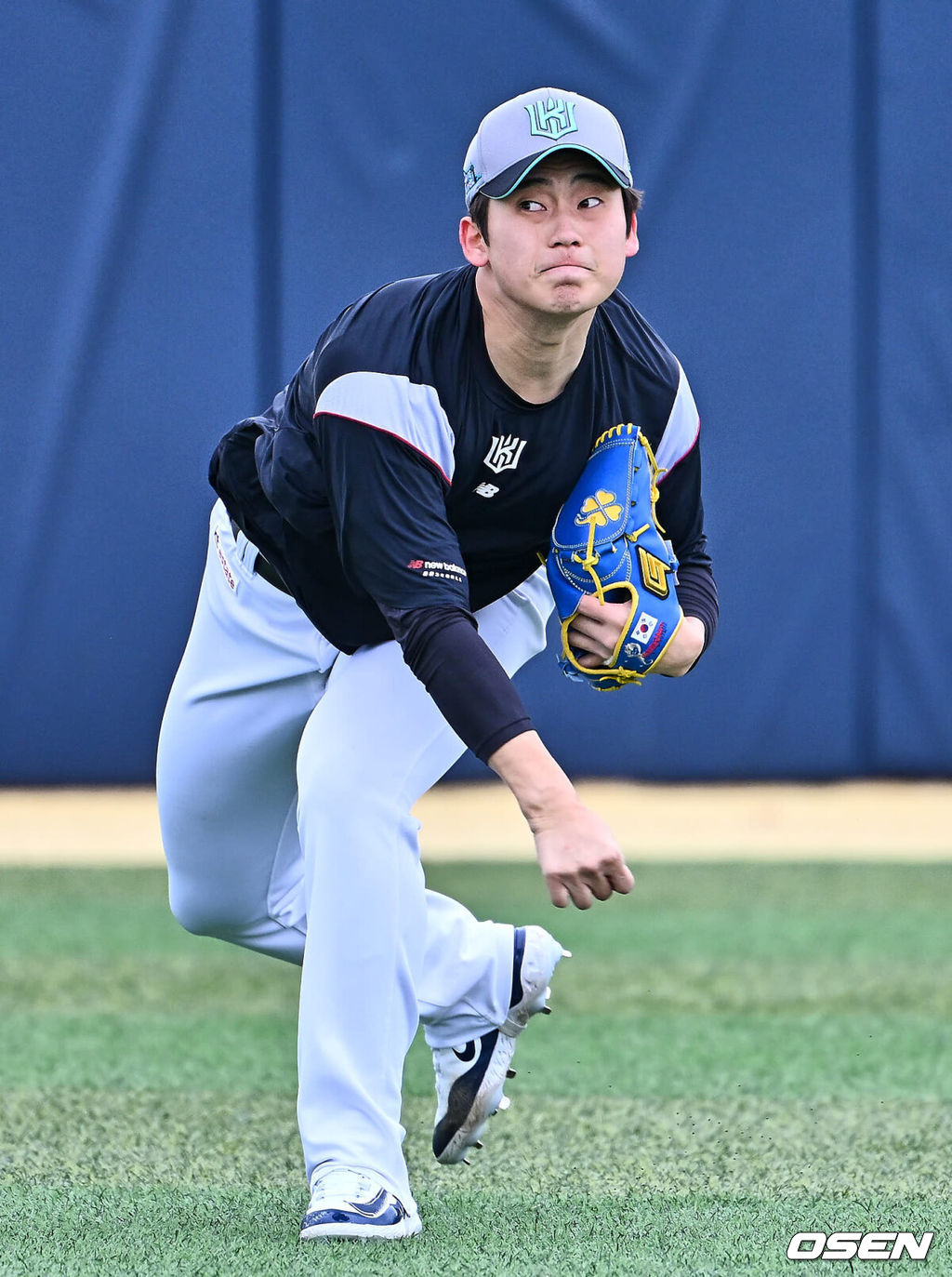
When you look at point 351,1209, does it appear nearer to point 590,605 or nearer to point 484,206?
point 590,605

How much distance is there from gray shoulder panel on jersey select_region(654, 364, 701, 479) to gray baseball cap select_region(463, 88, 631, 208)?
0.40m

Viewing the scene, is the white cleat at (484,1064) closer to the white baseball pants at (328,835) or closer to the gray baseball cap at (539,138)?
the white baseball pants at (328,835)

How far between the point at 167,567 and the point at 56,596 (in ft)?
1.32

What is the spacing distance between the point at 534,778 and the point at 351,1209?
2.14ft

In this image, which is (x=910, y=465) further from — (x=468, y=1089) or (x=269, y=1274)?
(x=269, y=1274)

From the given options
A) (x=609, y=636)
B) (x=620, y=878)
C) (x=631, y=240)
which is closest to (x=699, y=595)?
(x=609, y=636)

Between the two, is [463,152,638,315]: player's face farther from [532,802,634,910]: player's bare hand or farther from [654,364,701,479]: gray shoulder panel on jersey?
[532,802,634,910]: player's bare hand

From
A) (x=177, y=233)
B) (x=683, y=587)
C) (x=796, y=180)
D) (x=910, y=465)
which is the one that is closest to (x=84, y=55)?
(x=177, y=233)

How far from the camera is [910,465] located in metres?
6.52

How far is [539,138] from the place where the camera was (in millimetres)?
2523

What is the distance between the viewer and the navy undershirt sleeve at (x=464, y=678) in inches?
94.0

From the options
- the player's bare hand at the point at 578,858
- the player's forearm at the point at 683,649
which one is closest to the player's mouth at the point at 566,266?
the player's forearm at the point at 683,649

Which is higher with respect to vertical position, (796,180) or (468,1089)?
(796,180)

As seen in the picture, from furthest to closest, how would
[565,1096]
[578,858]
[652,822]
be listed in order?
[652,822] → [565,1096] → [578,858]
